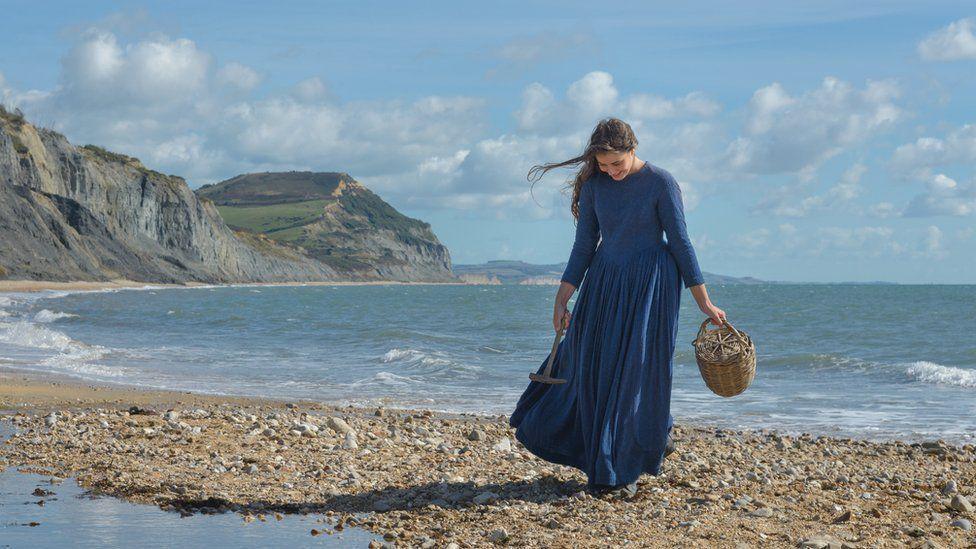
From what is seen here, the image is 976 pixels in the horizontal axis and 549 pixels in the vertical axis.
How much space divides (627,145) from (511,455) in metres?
2.75

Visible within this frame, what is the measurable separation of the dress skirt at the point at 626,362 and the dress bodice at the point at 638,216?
0.21 feet

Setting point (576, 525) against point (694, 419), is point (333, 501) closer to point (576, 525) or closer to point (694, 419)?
point (576, 525)

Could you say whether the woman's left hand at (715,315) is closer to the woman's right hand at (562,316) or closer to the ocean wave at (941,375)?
the woman's right hand at (562,316)

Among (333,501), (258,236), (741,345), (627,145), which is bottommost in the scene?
(333,501)

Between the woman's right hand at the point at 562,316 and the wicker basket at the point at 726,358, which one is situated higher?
the woman's right hand at the point at 562,316

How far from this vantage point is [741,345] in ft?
17.8

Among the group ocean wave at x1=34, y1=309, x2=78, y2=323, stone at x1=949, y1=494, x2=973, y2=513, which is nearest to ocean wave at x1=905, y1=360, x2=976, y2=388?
stone at x1=949, y1=494, x2=973, y2=513

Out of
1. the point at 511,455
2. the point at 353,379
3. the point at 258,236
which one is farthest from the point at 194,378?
the point at 258,236

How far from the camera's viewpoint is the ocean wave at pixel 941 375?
16688 mm

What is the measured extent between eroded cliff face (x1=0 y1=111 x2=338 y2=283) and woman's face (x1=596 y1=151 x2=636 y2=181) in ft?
221

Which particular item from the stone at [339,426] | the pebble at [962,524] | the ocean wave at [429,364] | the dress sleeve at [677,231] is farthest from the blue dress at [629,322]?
the ocean wave at [429,364]

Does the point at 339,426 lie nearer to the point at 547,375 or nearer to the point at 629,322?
the point at 547,375

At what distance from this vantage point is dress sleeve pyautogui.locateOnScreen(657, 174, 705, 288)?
17.9 feet

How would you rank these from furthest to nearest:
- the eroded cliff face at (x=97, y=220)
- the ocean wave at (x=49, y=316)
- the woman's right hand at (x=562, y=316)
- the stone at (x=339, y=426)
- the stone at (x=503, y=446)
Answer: the eroded cliff face at (x=97, y=220), the ocean wave at (x=49, y=316), the stone at (x=339, y=426), the stone at (x=503, y=446), the woman's right hand at (x=562, y=316)
